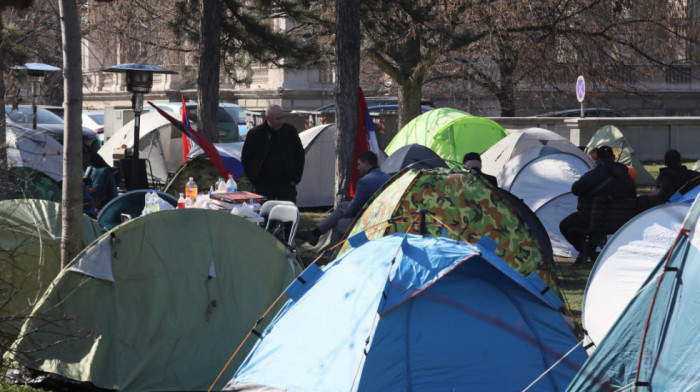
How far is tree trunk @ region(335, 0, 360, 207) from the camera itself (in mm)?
11602

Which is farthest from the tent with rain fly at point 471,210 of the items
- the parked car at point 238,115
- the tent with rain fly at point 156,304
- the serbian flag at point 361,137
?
the parked car at point 238,115

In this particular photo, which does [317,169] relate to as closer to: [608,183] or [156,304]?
[608,183]

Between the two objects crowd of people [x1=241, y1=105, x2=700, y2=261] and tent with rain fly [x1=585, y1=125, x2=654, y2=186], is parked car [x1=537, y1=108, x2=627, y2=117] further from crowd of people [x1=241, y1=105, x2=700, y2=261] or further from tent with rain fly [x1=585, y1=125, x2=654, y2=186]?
crowd of people [x1=241, y1=105, x2=700, y2=261]

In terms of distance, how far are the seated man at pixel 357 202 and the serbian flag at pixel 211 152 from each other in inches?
65.8

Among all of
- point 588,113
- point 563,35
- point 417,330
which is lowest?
point 417,330

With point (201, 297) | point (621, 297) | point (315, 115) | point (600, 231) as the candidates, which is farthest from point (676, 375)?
point (315, 115)

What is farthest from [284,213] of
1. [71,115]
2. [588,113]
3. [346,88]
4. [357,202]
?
[588,113]

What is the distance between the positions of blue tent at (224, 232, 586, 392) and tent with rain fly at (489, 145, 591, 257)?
5677 millimetres

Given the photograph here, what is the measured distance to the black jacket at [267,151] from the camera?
10594mm

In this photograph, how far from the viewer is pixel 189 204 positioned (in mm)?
8961

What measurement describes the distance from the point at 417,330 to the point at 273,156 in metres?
5.00

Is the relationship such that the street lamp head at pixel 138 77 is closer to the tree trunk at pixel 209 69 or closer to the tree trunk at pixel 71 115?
the tree trunk at pixel 209 69

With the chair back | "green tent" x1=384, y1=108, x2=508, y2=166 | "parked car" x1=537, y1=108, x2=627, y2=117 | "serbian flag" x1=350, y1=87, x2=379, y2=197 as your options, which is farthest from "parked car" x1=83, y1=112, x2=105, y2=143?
the chair back

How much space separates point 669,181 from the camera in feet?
35.1
